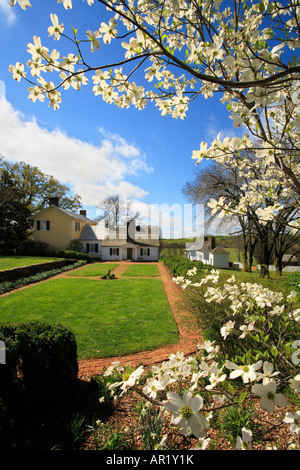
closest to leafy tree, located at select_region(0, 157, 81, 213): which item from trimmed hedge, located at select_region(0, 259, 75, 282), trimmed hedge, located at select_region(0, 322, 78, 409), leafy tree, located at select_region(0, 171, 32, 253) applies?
leafy tree, located at select_region(0, 171, 32, 253)

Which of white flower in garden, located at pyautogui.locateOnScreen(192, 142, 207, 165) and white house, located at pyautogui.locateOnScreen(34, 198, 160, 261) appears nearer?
white flower in garden, located at pyautogui.locateOnScreen(192, 142, 207, 165)

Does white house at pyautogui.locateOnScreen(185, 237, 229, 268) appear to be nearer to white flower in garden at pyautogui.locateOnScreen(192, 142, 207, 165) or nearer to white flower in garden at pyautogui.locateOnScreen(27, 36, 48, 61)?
white flower in garden at pyautogui.locateOnScreen(192, 142, 207, 165)

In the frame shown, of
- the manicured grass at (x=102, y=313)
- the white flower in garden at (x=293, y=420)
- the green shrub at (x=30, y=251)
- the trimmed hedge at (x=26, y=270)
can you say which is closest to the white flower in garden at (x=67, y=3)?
the white flower in garden at (x=293, y=420)

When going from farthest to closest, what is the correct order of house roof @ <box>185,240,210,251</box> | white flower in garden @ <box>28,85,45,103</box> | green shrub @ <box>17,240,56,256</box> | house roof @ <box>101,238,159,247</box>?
house roof @ <box>101,238,159,247</box>, house roof @ <box>185,240,210,251</box>, green shrub @ <box>17,240,56,256</box>, white flower in garden @ <box>28,85,45,103</box>

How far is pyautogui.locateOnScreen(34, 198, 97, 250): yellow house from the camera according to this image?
83.9 feet

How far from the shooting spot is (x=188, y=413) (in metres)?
1.09

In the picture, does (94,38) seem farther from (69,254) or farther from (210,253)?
(210,253)

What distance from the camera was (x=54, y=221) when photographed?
25797mm

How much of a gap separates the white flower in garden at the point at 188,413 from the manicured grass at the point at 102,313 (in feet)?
12.9

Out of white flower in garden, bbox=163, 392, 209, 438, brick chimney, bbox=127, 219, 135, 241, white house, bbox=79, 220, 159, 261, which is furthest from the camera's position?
brick chimney, bbox=127, 219, 135, 241

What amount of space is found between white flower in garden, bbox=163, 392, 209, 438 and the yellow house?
26.0 metres

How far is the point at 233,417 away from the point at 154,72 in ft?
13.3

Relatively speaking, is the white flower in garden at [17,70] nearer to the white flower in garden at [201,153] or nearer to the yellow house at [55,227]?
the white flower in garden at [201,153]
